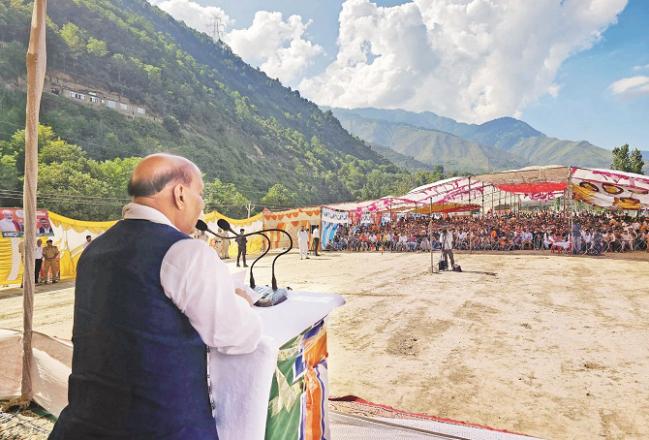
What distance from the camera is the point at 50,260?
1212 cm

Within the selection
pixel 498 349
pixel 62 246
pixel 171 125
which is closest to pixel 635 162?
pixel 498 349

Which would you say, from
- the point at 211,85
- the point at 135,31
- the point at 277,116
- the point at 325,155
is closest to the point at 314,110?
the point at 277,116

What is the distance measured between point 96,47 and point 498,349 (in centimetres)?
10316

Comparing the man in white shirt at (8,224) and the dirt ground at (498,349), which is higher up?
the man in white shirt at (8,224)

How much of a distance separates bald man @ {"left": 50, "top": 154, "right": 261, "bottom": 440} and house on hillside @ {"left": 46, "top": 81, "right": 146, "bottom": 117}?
8437cm

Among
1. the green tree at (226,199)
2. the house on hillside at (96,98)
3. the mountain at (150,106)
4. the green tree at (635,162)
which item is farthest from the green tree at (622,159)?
the house on hillside at (96,98)

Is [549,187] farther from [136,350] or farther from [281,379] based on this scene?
[136,350]

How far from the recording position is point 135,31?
344 ft

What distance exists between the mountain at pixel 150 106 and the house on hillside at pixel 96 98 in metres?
0.27

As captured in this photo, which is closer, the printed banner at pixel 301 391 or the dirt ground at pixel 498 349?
the printed banner at pixel 301 391

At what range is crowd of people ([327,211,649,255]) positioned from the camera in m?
19.5

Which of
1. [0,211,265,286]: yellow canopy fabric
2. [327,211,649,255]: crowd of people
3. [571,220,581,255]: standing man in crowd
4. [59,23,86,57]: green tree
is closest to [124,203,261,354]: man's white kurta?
[0,211,265,286]: yellow canopy fabric

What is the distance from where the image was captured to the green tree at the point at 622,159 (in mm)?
51844

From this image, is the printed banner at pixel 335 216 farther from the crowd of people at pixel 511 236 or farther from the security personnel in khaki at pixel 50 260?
the security personnel in khaki at pixel 50 260
